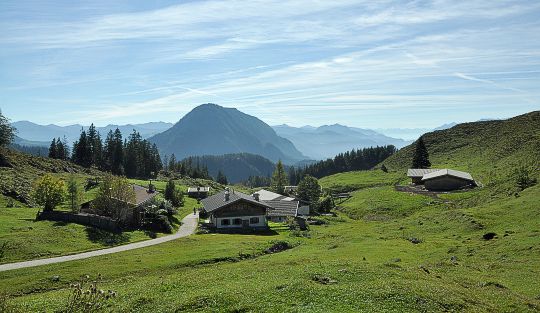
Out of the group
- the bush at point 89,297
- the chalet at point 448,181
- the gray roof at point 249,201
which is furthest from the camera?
the chalet at point 448,181

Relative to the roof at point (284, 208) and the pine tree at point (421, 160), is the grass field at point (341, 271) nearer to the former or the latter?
the roof at point (284, 208)

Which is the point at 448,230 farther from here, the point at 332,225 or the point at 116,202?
the point at 116,202

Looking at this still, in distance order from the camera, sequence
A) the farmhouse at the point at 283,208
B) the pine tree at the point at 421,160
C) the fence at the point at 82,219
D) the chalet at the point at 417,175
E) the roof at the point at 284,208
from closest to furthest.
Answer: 1. the fence at the point at 82,219
2. the farmhouse at the point at 283,208
3. the roof at the point at 284,208
4. the chalet at the point at 417,175
5. the pine tree at the point at 421,160

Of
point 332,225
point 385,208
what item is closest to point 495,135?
point 385,208

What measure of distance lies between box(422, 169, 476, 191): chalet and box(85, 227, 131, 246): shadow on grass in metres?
73.9

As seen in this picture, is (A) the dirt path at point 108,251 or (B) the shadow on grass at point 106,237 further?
(B) the shadow on grass at point 106,237

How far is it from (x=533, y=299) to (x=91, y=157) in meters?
157

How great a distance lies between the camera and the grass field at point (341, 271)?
24.5 meters

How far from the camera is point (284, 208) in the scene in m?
89.1

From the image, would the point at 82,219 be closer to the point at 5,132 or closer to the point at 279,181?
the point at 279,181

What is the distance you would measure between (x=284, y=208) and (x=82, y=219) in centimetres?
4063

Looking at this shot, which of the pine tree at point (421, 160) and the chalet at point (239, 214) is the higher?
the pine tree at point (421, 160)

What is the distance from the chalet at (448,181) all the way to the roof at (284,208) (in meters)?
36.4

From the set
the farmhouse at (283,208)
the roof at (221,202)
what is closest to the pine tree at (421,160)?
the farmhouse at (283,208)
